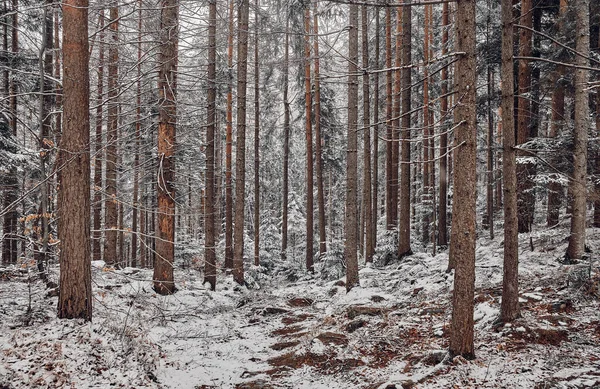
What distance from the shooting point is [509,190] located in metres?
7.05

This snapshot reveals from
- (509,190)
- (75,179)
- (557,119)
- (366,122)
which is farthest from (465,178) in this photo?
(557,119)

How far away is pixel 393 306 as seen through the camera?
9.83m

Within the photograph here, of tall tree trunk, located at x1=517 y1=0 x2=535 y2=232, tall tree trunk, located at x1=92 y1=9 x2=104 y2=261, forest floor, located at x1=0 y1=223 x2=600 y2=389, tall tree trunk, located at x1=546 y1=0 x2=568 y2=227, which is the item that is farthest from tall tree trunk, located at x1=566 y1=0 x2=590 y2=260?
tall tree trunk, located at x1=92 y1=9 x2=104 y2=261

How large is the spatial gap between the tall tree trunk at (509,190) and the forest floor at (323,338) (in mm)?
429

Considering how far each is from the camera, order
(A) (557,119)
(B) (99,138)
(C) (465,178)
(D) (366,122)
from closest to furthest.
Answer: (C) (465,178) < (B) (99,138) < (A) (557,119) < (D) (366,122)

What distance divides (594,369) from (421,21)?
62.6ft

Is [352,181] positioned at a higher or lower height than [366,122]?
lower

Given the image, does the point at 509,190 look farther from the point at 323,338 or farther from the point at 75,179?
the point at 75,179

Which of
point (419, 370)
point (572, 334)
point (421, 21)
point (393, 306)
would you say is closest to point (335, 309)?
point (393, 306)

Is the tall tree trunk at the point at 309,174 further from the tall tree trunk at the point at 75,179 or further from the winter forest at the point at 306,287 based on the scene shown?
the tall tree trunk at the point at 75,179

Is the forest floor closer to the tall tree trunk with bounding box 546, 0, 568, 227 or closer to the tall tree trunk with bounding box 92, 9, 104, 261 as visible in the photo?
the tall tree trunk with bounding box 546, 0, 568, 227

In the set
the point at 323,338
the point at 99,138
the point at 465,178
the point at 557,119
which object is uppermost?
the point at 557,119

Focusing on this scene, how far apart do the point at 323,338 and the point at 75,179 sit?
5814 millimetres

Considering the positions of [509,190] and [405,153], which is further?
[405,153]
